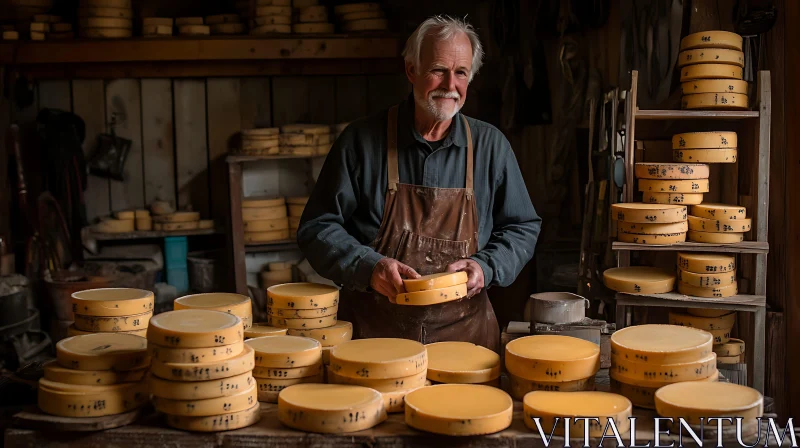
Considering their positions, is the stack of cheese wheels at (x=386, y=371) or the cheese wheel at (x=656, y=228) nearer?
the stack of cheese wheels at (x=386, y=371)

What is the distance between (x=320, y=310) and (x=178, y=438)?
72cm

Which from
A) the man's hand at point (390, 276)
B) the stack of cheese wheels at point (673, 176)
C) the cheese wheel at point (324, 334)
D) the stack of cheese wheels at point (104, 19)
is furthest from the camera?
the stack of cheese wheels at point (104, 19)

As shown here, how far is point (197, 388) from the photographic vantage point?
2295mm

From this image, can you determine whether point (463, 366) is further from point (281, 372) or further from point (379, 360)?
point (281, 372)

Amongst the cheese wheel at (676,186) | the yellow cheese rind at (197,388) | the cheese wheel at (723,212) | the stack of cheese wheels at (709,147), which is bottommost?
the yellow cheese rind at (197,388)

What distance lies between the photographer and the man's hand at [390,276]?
10.2 ft

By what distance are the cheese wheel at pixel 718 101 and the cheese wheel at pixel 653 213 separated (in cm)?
49

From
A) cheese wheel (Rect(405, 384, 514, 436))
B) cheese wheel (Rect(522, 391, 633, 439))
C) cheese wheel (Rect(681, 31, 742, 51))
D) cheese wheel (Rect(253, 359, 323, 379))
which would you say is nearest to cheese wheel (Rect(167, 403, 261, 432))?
cheese wheel (Rect(253, 359, 323, 379))

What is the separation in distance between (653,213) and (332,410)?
224 centimetres

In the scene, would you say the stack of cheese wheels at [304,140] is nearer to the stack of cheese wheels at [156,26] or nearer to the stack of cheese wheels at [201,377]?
the stack of cheese wheels at [156,26]

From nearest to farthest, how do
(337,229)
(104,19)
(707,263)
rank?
(337,229) → (707,263) → (104,19)

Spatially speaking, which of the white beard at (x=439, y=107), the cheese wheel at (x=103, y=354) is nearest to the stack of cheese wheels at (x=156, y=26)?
the white beard at (x=439, y=107)

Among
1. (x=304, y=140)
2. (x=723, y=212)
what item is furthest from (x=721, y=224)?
(x=304, y=140)

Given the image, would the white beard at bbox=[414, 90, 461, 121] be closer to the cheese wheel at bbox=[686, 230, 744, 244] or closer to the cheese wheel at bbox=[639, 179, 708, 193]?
the cheese wheel at bbox=[639, 179, 708, 193]
